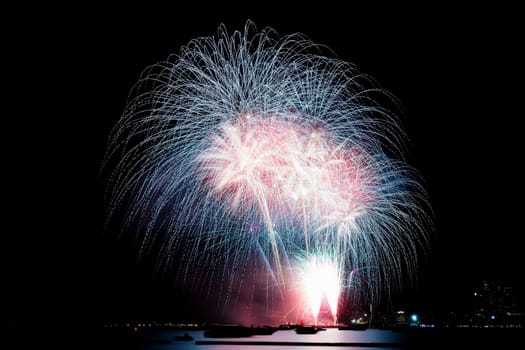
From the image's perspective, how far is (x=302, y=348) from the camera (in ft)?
278

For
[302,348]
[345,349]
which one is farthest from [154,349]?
[345,349]

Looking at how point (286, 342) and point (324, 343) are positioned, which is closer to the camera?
point (324, 343)

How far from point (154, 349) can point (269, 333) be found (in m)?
71.7

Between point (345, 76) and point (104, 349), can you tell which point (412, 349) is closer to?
point (104, 349)

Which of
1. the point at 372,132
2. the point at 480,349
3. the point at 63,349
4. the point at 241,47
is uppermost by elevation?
the point at 241,47

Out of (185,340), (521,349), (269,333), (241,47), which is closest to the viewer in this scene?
(241,47)

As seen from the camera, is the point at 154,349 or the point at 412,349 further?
the point at 154,349

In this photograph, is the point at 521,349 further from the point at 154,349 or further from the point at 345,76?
the point at 345,76

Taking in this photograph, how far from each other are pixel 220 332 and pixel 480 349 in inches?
2861

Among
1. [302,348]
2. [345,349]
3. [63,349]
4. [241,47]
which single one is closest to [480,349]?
[345,349]

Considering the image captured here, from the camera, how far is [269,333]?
154000 mm

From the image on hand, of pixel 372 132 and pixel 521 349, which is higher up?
pixel 372 132

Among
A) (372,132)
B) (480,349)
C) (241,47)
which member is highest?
(241,47)

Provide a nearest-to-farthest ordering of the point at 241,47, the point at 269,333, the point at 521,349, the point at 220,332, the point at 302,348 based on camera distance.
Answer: the point at 241,47
the point at 521,349
the point at 302,348
the point at 220,332
the point at 269,333
